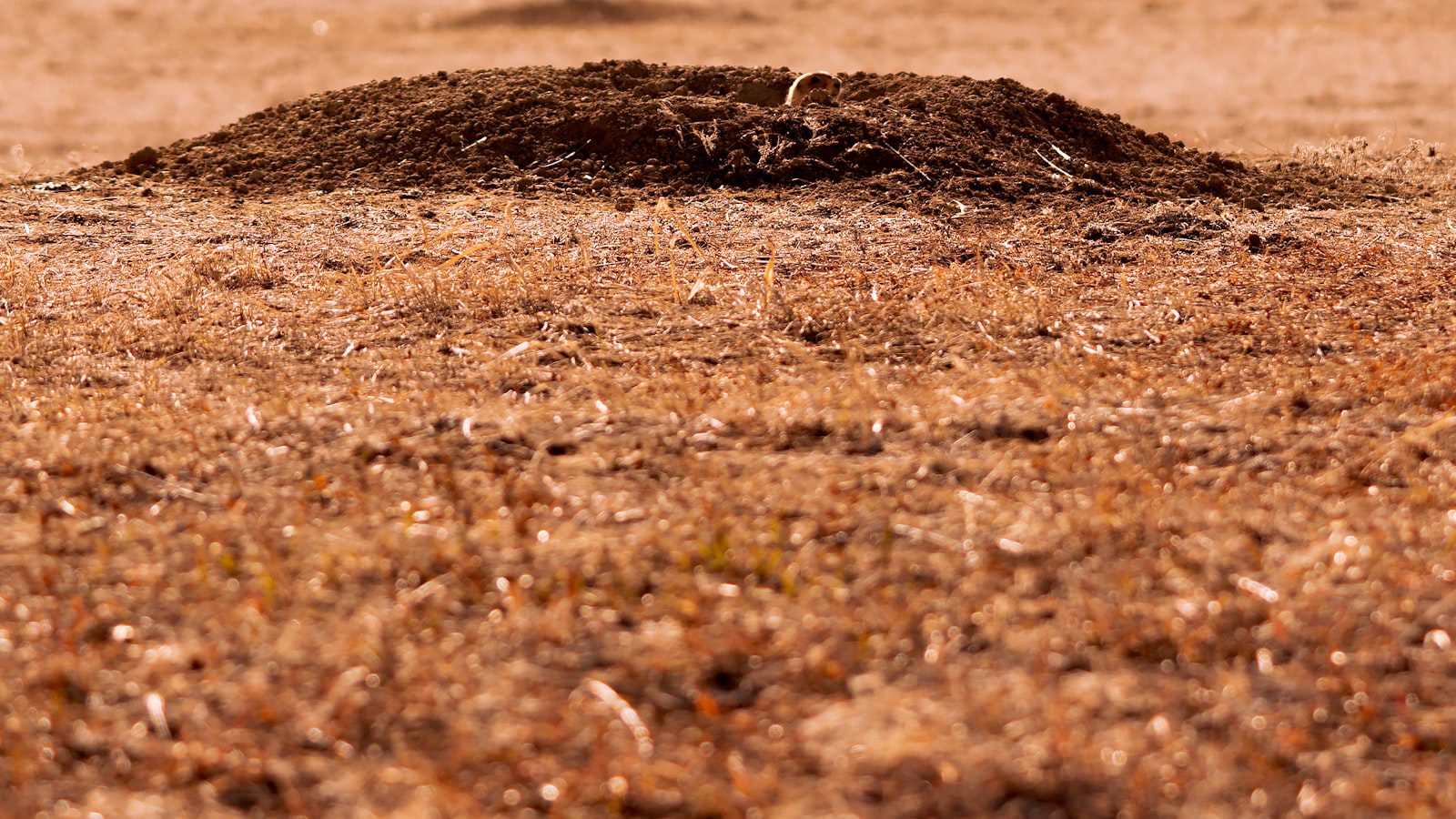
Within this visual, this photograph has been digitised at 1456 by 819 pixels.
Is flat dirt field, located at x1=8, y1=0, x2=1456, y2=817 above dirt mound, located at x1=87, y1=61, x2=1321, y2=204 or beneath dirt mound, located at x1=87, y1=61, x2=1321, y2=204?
beneath

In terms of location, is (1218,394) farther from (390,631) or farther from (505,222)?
(505,222)

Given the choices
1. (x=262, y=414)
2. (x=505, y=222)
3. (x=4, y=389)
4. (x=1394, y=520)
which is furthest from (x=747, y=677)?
(x=505, y=222)

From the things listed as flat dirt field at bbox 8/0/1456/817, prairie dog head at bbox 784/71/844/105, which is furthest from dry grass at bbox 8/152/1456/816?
prairie dog head at bbox 784/71/844/105

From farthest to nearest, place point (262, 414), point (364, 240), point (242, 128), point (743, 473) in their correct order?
point (242, 128) < point (364, 240) < point (262, 414) < point (743, 473)

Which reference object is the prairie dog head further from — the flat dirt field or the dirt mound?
the flat dirt field

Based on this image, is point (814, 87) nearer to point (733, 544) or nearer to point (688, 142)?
point (688, 142)

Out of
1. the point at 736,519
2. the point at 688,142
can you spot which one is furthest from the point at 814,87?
the point at 736,519
